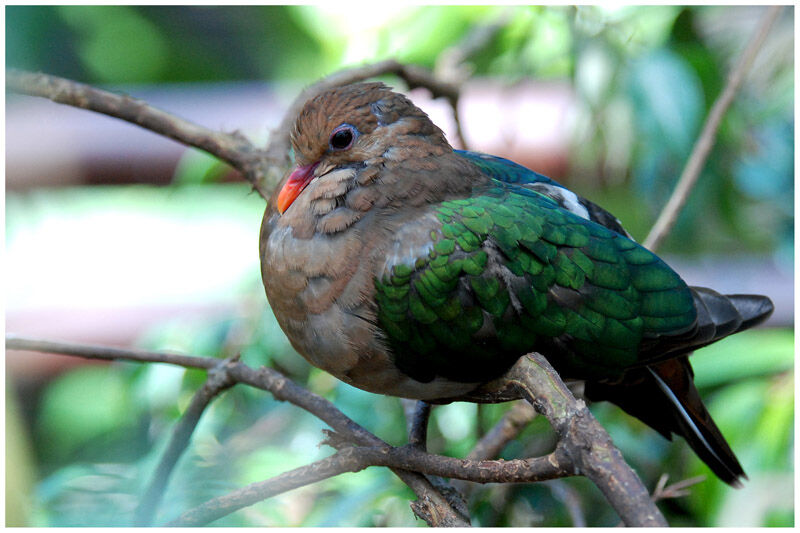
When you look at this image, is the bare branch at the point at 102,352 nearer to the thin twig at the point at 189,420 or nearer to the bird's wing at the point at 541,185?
the thin twig at the point at 189,420

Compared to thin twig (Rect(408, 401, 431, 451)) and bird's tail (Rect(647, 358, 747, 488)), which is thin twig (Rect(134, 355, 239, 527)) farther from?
bird's tail (Rect(647, 358, 747, 488))

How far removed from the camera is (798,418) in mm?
2135

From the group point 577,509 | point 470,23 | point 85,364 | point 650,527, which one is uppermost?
point 470,23

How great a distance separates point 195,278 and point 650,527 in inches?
127

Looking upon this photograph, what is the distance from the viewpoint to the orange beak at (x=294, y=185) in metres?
1.55

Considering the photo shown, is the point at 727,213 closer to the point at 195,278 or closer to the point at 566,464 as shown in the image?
the point at 566,464

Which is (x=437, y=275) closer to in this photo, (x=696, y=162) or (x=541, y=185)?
(x=541, y=185)

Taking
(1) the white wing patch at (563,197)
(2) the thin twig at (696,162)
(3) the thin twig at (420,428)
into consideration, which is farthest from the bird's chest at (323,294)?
(2) the thin twig at (696,162)

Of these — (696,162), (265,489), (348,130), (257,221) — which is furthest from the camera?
(257,221)

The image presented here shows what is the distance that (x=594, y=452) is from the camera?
100 cm

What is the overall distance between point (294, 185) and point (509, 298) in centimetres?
47

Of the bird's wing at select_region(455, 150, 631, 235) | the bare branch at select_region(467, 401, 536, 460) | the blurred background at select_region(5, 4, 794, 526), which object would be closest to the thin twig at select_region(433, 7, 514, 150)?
the blurred background at select_region(5, 4, 794, 526)

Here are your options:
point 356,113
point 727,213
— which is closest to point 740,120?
point 727,213

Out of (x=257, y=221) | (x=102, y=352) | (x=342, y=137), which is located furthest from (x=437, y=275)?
(x=257, y=221)
